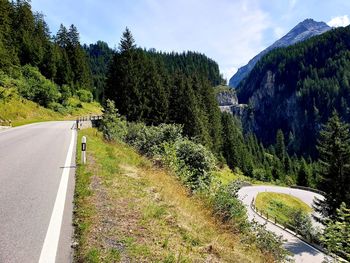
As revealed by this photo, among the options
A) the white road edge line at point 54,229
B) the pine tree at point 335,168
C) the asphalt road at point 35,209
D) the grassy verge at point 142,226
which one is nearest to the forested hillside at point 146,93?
the pine tree at point 335,168

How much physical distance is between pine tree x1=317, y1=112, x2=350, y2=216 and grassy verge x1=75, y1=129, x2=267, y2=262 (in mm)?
31961

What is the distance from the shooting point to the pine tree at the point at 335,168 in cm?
3666

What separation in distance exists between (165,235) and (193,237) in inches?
23.5

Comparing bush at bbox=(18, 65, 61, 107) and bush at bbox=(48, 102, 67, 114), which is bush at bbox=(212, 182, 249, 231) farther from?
bush at bbox=(48, 102, 67, 114)

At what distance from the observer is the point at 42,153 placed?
1470cm

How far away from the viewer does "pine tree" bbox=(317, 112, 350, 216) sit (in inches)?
1443

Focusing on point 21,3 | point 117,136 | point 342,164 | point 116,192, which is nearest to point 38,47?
point 21,3

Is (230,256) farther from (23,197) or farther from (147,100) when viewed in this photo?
(147,100)

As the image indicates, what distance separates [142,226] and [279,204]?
183ft

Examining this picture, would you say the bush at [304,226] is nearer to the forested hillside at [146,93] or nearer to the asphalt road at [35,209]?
the forested hillside at [146,93]

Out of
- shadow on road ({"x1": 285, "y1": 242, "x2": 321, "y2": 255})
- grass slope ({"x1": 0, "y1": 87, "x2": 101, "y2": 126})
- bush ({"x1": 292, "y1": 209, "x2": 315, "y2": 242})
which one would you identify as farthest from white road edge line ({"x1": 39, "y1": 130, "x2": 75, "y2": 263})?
bush ({"x1": 292, "y1": 209, "x2": 315, "y2": 242})

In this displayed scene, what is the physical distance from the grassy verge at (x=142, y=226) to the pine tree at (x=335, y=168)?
31961mm

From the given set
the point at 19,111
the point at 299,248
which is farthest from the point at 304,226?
the point at 19,111

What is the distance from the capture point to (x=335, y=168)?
38.5 m
